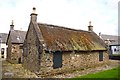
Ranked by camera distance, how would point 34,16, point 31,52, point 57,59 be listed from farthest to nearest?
point 34,16 → point 31,52 → point 57,59

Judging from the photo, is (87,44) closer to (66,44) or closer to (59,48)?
(66,44)

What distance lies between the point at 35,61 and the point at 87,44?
32.3 feet

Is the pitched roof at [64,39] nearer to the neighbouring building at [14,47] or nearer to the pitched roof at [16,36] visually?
the neighbouring building at [14,47]

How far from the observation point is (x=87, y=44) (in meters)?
27.4

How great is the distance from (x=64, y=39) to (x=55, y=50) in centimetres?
389

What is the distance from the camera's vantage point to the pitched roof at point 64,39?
21.7 meters

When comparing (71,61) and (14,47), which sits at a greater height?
(14,47)

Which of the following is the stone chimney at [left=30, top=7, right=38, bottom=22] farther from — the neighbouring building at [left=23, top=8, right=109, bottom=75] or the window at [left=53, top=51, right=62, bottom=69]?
Answer: the window at [left=53, top=51, right=62, bottom=69]

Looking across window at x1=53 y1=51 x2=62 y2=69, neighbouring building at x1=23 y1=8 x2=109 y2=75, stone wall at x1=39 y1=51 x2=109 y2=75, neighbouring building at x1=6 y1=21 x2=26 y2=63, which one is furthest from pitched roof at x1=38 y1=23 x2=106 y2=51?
neighbouring building at x1=6 y1=21 x2=26 y2=63

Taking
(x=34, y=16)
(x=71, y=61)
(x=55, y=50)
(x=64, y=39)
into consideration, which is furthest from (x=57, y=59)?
(x=34, y=16)

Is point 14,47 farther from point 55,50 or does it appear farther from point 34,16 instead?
point 55,50

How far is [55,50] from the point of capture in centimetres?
2067

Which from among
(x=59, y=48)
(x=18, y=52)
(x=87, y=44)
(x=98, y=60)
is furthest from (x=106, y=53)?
(x=18, y=52)

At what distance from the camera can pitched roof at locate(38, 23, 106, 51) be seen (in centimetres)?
2172
